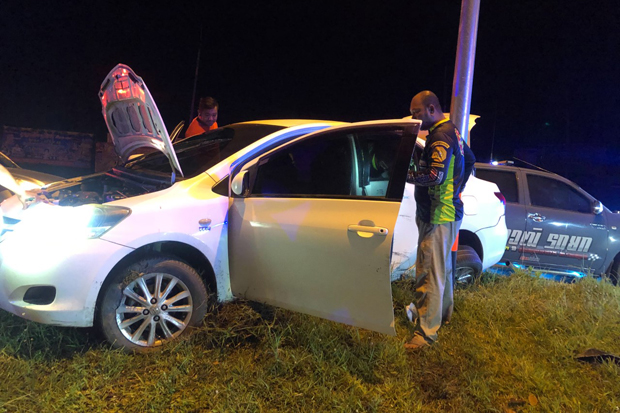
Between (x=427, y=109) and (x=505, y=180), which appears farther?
(x=505, y=180)

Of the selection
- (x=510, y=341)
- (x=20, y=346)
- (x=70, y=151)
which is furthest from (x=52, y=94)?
(x=510, y=341)

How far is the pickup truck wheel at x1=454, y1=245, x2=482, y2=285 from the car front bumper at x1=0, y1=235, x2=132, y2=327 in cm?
296

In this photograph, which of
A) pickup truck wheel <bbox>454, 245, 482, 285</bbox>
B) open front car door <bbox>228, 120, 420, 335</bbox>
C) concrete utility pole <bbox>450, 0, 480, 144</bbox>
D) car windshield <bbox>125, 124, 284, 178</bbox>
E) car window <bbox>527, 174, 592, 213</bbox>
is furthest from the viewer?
car window <bbox>527, 174, 592, 213</bbox>

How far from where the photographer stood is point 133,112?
9.51ft

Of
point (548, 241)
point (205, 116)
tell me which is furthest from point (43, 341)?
point (548, 241)

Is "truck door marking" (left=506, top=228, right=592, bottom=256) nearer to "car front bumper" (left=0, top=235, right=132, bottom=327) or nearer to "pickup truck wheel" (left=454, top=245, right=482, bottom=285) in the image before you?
"pickup truck wheel" (left=454, top=245, right=482, bottom=285)

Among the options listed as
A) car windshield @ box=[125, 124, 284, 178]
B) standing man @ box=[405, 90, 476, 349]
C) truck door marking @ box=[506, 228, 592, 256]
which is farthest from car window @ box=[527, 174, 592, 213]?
car windshield @ box=[125, 124, 284, 178]

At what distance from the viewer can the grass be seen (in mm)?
2256

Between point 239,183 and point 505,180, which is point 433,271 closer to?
point 239,183

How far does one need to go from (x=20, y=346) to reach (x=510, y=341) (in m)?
3.31

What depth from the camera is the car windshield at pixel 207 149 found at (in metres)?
3.20

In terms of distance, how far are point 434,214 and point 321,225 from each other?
2.76 feet

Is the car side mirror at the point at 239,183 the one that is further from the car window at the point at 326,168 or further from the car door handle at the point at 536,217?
the car door handle at the point at 536,217

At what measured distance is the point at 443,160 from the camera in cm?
278
